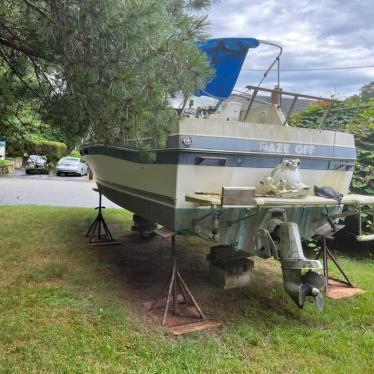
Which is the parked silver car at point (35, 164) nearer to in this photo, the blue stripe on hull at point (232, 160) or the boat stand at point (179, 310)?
the blue stripe on hull at point (232, 160)

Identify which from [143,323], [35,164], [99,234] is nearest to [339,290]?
[143,323]

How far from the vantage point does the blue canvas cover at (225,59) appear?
434 cm

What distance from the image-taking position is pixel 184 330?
368cm

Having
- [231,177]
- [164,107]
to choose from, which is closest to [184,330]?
[231,177]

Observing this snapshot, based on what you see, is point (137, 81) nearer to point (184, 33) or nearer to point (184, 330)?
point (184, 33)

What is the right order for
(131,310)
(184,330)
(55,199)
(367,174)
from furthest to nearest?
(55,199) → (367,174) → (131,310) → (184,330)

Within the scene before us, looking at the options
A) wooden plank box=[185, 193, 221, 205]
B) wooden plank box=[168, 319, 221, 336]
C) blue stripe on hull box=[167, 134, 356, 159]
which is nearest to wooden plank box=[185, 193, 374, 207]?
wooden plank box=[185, 193, 221, 205]

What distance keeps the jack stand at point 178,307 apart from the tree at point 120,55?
1.69 metres

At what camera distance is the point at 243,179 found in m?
4.11

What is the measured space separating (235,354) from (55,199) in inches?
416

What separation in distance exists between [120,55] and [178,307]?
103 inches

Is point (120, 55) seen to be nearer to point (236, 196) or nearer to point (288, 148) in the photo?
point (236, 196)

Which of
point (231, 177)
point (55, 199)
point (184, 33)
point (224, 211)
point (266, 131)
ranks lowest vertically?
point (55, 199)

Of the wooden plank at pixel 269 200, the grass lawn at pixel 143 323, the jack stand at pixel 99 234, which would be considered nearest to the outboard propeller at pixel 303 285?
the grass lawn at pixel 143 323
